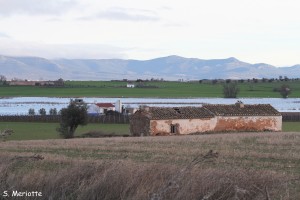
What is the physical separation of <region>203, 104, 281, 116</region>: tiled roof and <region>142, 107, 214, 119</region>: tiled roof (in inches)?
41.5

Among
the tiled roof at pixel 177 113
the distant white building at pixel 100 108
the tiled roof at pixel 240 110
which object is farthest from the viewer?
the distant white building at pixel 100 108

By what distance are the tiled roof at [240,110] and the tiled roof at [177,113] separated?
1.05 meters

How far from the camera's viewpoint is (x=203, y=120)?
5956 cm

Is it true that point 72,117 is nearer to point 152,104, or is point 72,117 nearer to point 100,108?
point 100,108

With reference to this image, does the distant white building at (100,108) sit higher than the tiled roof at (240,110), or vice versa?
the tiled roof at (240,110)

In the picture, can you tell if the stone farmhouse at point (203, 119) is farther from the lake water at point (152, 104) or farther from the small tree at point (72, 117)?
the lake water at point (152, 104)

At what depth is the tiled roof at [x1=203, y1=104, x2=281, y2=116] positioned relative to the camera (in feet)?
200

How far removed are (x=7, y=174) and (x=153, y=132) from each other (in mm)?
46331

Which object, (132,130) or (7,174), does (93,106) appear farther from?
(7,174)

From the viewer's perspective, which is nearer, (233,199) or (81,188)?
(233,199)

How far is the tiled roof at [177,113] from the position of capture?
5680 cm

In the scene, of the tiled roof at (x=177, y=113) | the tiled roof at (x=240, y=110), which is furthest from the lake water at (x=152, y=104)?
the tiled roof at (x=177, y=113)

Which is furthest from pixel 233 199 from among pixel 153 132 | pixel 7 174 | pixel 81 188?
pixel 153 132

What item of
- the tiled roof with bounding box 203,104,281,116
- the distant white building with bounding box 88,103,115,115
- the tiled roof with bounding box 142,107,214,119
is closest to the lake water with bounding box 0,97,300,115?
the distant white building with bounding box 88,103,115,115
